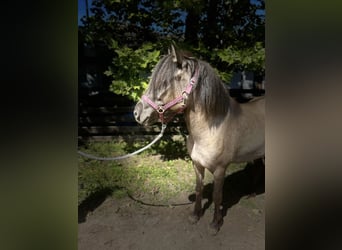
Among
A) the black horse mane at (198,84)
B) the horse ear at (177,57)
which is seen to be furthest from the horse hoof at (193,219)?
the horse ear at (177,57)

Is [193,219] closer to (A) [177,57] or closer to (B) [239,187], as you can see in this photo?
(B) [239,187]

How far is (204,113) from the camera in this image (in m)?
1.87

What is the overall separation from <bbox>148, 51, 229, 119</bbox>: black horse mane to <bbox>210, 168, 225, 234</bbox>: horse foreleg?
0.42 meters

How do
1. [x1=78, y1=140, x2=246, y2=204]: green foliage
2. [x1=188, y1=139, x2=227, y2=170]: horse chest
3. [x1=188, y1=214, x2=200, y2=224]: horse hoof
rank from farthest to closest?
[x1=78, y1=140, x2=246, y2=204]: green foliage → [x1=188, y1=214, x2=200, y2=224]: horse hoof → [x1=188, y1=139, x2=227, y2=170]: horse chest

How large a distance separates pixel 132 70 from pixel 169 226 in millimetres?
1583

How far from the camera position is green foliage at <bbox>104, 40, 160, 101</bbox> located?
2.90 meters

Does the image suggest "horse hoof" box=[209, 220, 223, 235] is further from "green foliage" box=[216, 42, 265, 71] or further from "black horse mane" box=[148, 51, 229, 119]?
"green foliage" box=[216, 42, 265, 71]

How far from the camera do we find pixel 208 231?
7.03ft

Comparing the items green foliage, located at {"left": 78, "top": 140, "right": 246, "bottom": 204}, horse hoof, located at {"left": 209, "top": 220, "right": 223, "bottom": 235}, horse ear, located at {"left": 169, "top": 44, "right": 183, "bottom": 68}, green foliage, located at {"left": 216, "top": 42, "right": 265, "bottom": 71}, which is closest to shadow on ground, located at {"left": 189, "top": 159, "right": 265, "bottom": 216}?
green foliage, located at {"left": 78, "top": 140, "right": 246, "bottom": 204}

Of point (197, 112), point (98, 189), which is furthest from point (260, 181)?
point (98, 189)

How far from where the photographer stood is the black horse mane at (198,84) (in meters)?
1.77

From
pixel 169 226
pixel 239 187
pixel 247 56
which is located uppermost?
pixel 247 56

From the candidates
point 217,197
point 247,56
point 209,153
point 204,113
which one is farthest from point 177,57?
point 247,56

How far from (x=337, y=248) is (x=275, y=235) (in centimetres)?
9
